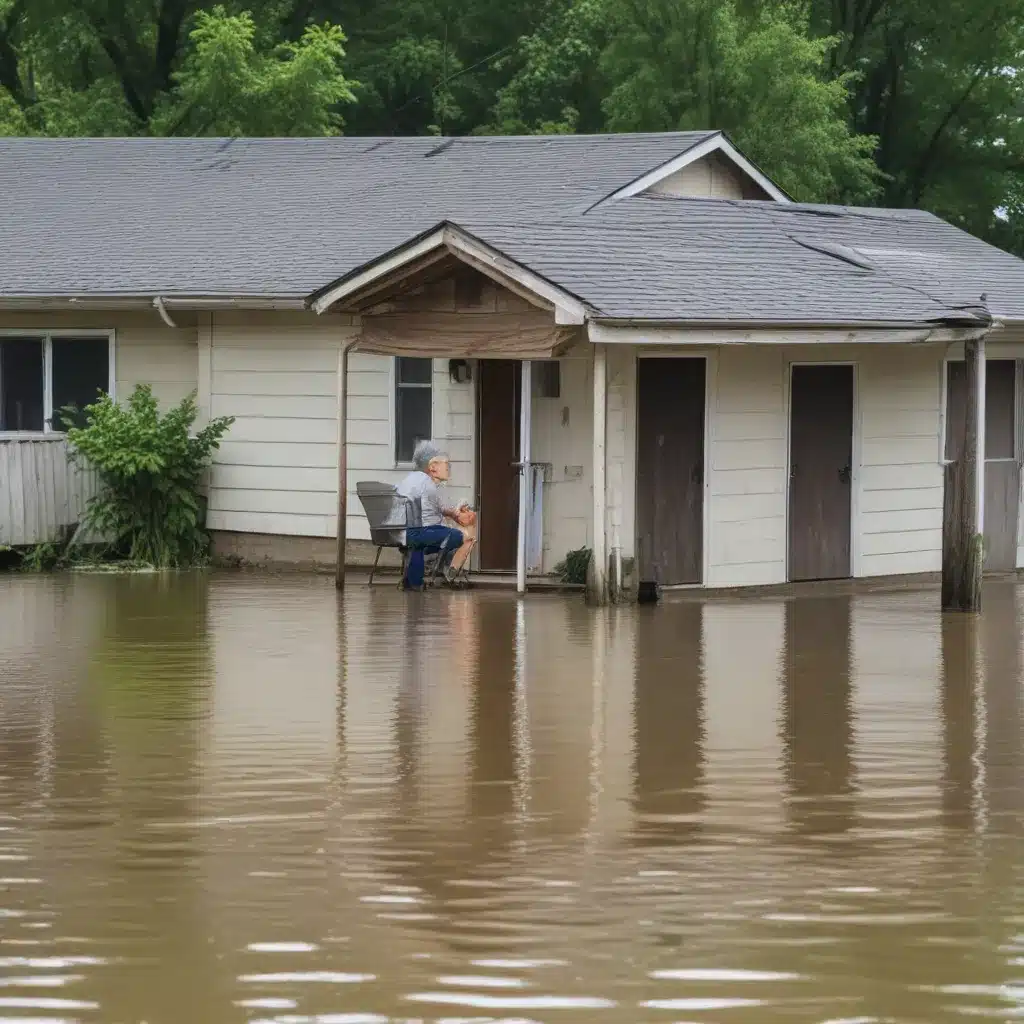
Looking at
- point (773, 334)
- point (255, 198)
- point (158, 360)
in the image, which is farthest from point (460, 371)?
point (255, 198)

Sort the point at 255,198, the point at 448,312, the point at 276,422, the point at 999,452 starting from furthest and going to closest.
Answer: the point at 255,198 < the point at 999,452 < the point at 276,422 < the point at 448,312

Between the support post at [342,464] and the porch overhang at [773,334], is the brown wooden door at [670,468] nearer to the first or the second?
the porch overhang at [773,334]

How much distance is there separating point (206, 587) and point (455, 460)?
8.80ft

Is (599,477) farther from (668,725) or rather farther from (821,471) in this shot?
(668,725)

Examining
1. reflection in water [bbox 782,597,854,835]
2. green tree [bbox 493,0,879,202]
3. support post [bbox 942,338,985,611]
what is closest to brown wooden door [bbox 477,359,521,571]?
reflection in water [bbox 782,597,854,835]

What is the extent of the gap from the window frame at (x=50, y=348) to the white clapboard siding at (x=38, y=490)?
90cm

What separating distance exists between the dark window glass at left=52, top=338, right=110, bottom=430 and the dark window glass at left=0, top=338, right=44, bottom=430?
0.23 meters

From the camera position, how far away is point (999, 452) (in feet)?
81.6

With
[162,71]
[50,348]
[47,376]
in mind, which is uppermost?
[162,71]

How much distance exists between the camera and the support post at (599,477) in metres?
19.8

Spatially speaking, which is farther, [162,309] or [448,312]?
[162,309]

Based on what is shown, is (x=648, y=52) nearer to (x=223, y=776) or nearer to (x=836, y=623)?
(x=836, y=623)

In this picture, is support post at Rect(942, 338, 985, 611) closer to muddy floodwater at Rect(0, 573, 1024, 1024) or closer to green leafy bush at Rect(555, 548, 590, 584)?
muddy floodwater at Rect(0, 573, 1024, 1024)

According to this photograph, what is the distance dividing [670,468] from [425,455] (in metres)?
2.34
